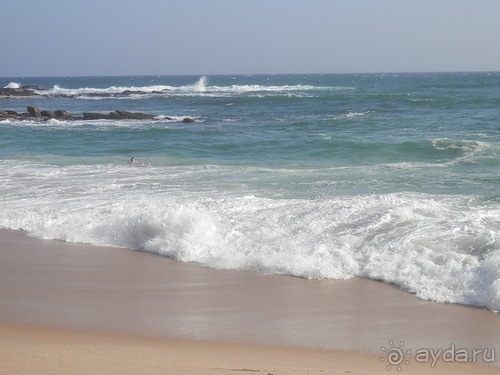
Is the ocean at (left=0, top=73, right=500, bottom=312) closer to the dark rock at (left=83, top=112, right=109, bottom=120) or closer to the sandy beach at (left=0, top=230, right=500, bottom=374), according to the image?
the sandy beach at (left=0, top=230, right=500, bottom=374)

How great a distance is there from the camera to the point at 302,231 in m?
9.13

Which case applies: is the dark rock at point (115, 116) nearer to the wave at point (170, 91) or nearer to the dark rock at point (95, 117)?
the dark rock at point (95, 117)

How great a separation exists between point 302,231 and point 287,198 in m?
2.34

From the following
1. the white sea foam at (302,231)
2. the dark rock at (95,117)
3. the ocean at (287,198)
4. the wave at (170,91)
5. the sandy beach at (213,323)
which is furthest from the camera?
the wave at (170,91)

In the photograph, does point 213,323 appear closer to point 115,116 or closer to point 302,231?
point 302,231

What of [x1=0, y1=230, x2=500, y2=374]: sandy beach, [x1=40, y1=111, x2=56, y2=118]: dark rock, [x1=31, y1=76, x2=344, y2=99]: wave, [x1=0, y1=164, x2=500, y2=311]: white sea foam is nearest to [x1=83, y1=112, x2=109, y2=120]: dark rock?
[x1=40, y1=111, x2=56, y2=118]: dark rock

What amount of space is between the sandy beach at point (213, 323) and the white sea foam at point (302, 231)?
1.14 feet

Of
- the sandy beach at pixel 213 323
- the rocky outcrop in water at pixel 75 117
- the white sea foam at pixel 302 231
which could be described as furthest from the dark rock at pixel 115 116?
the sandy beach at pixel 213 323

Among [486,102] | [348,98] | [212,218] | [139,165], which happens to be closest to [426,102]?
[486,102]

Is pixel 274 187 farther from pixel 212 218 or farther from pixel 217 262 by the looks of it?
pixel 217 262

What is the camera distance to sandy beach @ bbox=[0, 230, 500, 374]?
17.1ft

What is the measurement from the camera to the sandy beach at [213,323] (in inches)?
205

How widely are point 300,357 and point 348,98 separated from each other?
39.0 meters

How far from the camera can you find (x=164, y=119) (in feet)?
101
